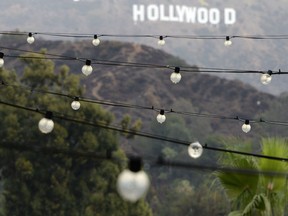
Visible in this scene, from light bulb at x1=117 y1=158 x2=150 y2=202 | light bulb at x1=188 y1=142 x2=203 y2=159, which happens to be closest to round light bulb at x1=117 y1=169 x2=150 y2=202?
light bulb at x1=117 y1=158 x2=150 y2=202

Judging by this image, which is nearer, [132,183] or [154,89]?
[132,183]

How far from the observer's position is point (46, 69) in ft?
94.7

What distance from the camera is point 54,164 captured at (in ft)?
89.0

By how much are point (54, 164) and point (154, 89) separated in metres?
67.9

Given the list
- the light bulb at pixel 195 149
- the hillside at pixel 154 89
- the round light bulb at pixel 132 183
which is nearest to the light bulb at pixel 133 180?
the round light bulb at pixel 132 183

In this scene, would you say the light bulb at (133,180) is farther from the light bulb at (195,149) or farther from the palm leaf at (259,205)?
the palm leaf at (259,205)

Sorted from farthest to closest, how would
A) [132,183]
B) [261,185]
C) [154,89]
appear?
[154,89] → [261,185] → [132,183]

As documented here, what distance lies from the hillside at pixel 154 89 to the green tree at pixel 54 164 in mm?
59772

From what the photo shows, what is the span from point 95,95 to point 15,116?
6265cm

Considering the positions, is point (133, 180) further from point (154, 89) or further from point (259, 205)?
point (154, 89)

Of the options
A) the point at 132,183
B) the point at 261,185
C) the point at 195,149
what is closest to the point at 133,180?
the point at 132,183

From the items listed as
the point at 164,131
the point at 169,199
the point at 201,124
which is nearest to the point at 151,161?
the point at 169,199

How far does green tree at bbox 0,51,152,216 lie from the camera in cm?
2611

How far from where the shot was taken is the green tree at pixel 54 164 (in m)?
26.1
